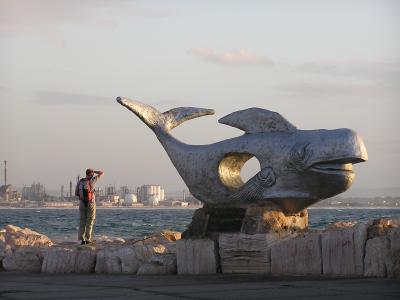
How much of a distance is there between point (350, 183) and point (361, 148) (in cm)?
58

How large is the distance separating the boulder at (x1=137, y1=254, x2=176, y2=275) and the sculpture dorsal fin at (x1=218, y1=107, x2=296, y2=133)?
2067 mm

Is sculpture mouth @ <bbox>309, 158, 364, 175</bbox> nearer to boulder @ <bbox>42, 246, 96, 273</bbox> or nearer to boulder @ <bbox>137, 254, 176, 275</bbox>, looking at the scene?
boulder @ <bbox>137, 254, 176, 275</bbox>

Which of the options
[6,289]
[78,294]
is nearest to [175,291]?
[78,294]

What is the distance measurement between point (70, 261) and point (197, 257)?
6.57ft

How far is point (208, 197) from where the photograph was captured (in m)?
12.4

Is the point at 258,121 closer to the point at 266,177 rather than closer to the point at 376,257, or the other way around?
the point at 266,177

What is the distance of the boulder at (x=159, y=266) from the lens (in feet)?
38.4

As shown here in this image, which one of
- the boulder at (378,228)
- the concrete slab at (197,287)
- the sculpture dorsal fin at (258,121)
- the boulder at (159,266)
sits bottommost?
the concrete slab at (197,287)

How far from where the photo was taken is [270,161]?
38.1 feet

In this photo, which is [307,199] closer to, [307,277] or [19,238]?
[307,277]

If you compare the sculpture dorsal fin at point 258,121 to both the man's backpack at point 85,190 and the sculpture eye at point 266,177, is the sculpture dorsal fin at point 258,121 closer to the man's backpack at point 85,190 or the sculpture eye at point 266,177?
the sculpture eye at point 266,177

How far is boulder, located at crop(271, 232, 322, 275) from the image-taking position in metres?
10.7

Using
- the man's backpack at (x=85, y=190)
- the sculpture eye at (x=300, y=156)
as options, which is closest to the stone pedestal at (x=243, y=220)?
the sculpture eye at (x=300, y=156)

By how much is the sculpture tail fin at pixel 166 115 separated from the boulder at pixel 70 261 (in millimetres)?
2144
